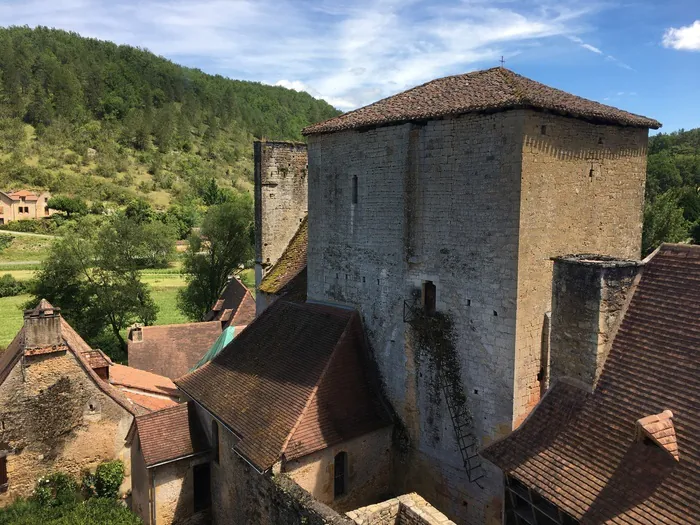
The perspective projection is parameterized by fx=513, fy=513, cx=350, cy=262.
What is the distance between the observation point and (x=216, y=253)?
37.3 metres

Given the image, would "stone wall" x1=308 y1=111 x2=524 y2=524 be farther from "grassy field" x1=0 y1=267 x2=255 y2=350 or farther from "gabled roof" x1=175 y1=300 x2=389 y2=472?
"grassy field" x1=0 y1=267 x2=255 y2=350

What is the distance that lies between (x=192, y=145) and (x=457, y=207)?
377ft

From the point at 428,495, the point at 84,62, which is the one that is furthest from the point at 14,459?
the point at 84,62

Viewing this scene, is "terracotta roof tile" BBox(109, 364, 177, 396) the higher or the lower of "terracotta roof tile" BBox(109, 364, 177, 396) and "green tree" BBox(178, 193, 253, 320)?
the lower

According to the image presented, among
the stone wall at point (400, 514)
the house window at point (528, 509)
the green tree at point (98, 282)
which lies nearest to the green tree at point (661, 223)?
the house window at point (528, 509)

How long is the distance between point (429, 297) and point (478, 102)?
4464 mm

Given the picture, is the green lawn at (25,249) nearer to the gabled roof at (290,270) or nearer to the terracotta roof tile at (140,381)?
the terracotta roof tile at (140,381)

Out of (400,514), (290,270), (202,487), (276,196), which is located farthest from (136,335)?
(400,514)

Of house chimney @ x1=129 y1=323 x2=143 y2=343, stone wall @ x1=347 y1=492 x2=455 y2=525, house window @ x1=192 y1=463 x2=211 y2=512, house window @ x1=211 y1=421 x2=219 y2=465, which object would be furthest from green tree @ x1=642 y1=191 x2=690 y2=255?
house chimney @ x1=129 y1=323 x2=143 y2=343

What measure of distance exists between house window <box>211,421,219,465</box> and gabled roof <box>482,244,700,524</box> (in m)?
7.71

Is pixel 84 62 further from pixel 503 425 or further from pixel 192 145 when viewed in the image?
pixel 503 425

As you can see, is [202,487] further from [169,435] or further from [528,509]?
[528,509]

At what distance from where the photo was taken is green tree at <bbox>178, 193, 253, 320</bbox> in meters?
36.8

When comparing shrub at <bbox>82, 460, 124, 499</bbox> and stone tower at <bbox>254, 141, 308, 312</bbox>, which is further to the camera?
stone tower at <bbox>254, 141, 308, 312</bbox>
